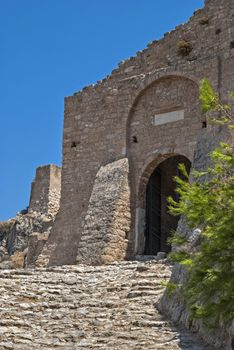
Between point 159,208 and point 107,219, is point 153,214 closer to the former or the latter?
point 159,208

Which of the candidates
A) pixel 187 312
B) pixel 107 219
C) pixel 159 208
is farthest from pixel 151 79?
pixel 187 312

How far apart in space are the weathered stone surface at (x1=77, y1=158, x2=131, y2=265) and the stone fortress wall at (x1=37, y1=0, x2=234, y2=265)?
0.04 meters

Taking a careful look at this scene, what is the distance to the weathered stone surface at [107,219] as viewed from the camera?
16.2 metres

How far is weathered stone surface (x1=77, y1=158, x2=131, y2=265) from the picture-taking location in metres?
16.2

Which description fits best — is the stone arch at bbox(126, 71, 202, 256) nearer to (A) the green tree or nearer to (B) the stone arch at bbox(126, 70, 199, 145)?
(B) the stone arch at bbox(126, 70, 199, 145)

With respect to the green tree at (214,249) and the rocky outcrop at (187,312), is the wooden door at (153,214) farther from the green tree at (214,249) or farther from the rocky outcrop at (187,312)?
the green tree at (214,249)

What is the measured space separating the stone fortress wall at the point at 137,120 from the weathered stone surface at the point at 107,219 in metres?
0.04

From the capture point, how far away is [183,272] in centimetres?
938

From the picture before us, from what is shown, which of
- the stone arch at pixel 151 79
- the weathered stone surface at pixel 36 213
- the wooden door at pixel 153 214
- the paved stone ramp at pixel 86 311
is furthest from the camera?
the weathered stone surface at pixel 36 213

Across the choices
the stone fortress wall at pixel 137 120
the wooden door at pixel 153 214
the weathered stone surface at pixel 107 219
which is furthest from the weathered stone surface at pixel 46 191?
→ the weathered stone surface at pixel 107 219

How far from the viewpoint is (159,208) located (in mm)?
18328

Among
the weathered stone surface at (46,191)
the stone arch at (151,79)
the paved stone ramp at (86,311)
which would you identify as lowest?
the paved stone ramp at (86,311)

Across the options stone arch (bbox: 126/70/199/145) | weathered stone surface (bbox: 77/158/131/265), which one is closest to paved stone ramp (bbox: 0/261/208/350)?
weathered stone surface (bbox: 77/158/131/265)

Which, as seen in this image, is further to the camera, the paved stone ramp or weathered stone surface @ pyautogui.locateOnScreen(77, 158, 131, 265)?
weathered stone surface @ pyautogui.locateOnScreen(77, 158, 131, 265)
